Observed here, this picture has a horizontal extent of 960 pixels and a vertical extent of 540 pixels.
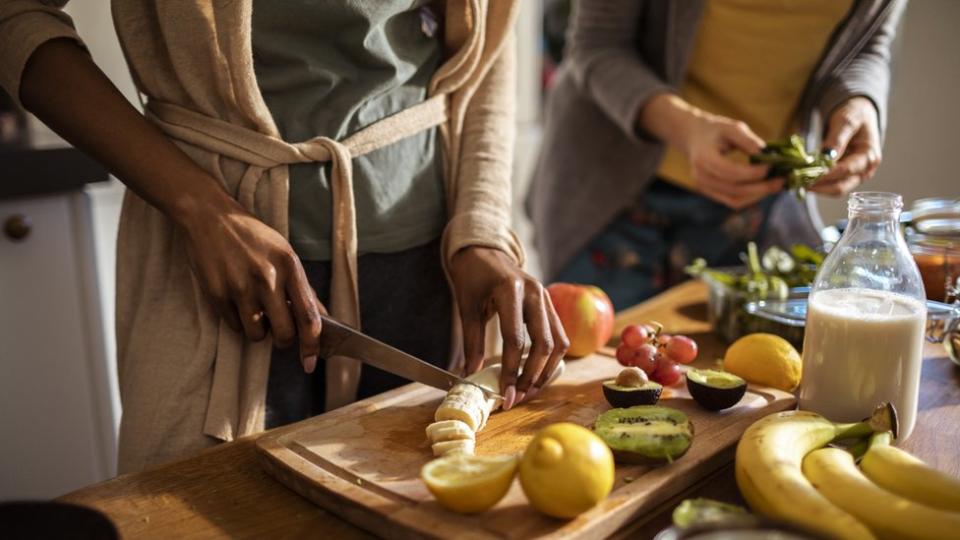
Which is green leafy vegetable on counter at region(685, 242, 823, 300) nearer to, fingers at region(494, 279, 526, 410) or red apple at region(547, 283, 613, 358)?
red apple at region(547, 283, 613, 358)

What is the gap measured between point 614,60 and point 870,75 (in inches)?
18.4

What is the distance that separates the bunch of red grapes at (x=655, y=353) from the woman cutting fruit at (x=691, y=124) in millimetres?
354

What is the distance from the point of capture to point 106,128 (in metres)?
0.92

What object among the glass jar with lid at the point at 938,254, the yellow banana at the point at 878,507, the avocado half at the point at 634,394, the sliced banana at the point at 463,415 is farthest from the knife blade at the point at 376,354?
the glass jar with lid at the point at 938,254

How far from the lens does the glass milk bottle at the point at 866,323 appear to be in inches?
35.9

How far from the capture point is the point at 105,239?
215 centimetres

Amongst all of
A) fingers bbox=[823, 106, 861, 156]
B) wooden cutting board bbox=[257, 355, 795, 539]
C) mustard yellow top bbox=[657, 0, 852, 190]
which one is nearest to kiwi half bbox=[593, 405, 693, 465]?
wooden cutting board bbox=[257, 355, 795, 539]

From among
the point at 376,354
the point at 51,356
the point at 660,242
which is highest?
the point at 376,354

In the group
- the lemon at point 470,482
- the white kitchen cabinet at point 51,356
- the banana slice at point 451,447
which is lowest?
the white kitchen cabinet at point 51,356

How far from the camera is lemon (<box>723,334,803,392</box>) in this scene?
106cm

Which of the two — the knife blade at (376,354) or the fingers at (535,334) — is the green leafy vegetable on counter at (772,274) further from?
the knife blade at (376,354)

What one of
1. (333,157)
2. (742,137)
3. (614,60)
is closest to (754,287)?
(742,137)

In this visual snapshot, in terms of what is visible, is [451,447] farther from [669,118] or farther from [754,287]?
[669,118]

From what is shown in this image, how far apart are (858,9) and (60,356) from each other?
1734 millimetres
